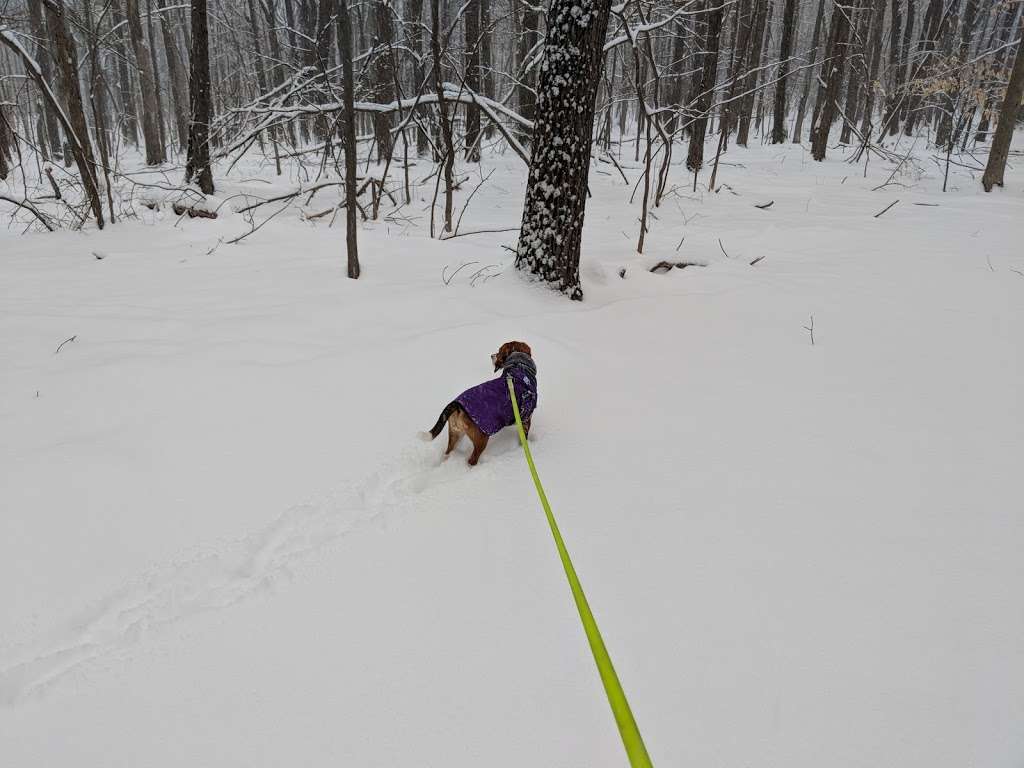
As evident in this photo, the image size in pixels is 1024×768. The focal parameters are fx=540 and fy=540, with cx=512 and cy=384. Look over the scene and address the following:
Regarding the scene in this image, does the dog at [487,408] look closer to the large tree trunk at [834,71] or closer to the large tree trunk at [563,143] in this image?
the large tree trunk at [563,143]

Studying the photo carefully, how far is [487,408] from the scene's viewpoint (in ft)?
8.25

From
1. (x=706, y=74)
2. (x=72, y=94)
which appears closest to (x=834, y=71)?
(x=706, y=74)

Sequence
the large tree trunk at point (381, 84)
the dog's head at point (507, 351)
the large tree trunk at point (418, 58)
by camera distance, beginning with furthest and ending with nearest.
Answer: the large tree trunk at point (381, 84) < the large tree trunk at point (418, 58) < the dog's head at point (507, 351)

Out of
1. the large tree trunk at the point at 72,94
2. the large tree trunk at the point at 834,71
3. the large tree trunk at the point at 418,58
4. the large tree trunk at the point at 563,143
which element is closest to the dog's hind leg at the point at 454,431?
the large tree trunk at the point at 563,143

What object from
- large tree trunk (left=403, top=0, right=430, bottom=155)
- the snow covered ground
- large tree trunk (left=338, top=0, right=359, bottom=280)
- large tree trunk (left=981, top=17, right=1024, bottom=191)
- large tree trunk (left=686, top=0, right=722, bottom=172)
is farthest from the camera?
large tree trunk (left=686, top=0, right=722, bottom=172)

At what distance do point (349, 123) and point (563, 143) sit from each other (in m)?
1.76

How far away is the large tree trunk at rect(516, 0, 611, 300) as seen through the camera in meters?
4.05

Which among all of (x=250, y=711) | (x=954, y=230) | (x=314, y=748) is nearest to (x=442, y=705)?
(x=314, y=748)

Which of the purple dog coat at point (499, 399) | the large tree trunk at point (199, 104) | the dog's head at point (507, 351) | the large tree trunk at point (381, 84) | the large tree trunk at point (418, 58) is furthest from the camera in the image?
the large tree trunk at point (199, 104)

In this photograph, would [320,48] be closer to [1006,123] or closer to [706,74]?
[706,74]

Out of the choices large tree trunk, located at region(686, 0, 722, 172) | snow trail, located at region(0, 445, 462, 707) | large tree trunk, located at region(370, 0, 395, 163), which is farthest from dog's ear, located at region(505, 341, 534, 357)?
large tree trunk, located at region(686, 0, 722, 172)

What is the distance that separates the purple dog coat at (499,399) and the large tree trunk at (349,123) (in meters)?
2.72

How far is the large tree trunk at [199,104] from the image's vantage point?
7984 millimetres

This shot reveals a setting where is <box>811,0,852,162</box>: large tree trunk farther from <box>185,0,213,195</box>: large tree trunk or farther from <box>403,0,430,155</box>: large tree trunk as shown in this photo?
<box>185,0,213,195</box>: large tree trunk
